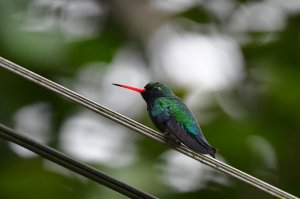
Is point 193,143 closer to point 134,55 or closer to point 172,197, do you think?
point 172,197

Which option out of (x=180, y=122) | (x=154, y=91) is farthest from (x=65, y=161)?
(x=154, y=91)

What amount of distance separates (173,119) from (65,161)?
1.73 metres

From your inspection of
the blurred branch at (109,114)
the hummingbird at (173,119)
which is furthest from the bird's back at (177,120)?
the blurred branch at (109,114)

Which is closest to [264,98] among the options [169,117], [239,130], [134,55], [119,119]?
[239,130]

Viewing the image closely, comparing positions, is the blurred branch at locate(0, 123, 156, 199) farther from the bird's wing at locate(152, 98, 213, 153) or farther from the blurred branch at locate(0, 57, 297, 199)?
the bird's wing at locate(152, 98, 213, 153)

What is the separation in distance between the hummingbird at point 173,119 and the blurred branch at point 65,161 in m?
0.96

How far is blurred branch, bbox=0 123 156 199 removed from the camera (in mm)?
4047

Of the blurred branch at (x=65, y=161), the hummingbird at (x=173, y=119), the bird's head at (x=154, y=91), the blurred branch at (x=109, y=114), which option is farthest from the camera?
the bird's head at (x=154, y=91)

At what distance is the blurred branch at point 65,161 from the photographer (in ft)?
13.3

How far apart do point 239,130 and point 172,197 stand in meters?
1.05

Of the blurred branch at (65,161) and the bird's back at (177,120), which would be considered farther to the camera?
the bird's back at (177,120)

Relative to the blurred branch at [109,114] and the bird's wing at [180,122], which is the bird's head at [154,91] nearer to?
the bird's wing at [180,122]

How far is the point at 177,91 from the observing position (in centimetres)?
870

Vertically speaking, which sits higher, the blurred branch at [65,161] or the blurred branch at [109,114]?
the blurred branch at [109,114]
